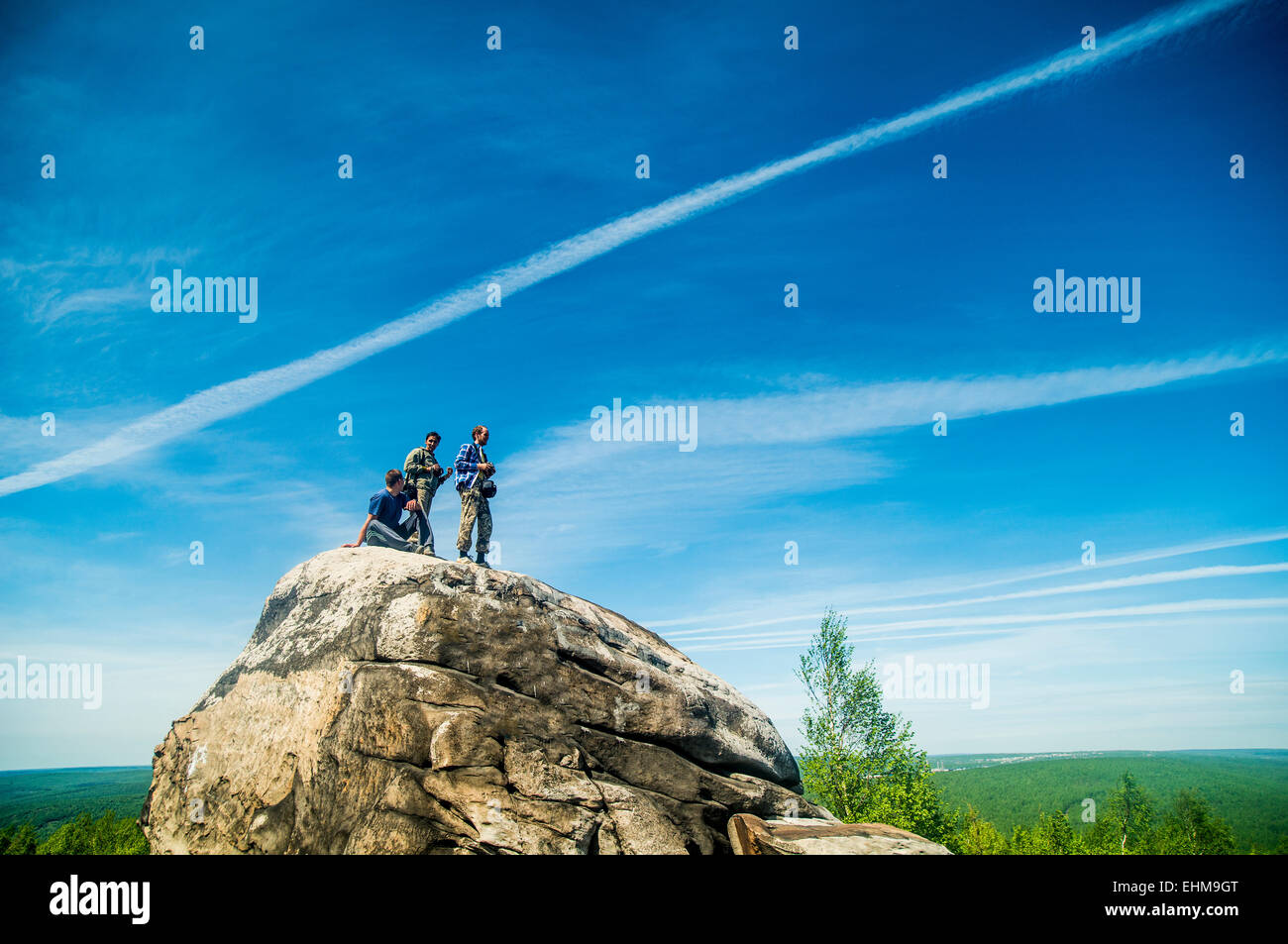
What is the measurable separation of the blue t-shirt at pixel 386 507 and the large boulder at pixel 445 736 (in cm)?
127

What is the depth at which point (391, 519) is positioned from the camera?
16.9 meters

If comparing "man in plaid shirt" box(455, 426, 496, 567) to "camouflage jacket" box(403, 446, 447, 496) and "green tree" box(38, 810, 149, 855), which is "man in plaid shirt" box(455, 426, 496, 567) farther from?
"green tree" box(38, 810, 149, 855)

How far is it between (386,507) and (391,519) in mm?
333

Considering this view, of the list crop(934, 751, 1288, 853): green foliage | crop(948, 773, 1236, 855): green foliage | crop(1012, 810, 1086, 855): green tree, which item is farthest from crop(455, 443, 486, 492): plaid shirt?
crop(934, 751, 1288, 853): green foliage

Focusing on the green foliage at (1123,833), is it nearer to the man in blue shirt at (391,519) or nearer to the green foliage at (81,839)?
the man in blue shirt at (391,519)

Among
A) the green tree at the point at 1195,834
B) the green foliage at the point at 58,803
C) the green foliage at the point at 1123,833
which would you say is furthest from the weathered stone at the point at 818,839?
the green foliage at the point at 58,803

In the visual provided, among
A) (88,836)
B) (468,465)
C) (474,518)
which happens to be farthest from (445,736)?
(88,836)

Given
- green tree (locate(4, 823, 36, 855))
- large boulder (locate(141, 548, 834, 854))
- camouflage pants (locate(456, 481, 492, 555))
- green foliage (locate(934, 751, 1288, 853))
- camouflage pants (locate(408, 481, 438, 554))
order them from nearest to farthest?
large boulder (locate(141, 548, 834, 854)), camouflage pants (locate(456, 481, 492, 555)), camouflage pants (locate(408, 481, 438, 554)), green tree (locate(4, 823, 36, 855)), green foliage (locate(934, 751, 1288, 853))

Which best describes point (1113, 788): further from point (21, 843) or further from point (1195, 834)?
point (21, 843)

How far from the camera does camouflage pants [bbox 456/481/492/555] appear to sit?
15.9 metres

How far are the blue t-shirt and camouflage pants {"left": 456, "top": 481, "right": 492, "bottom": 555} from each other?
6.56 feet

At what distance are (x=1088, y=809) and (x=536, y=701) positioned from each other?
39.4 m
